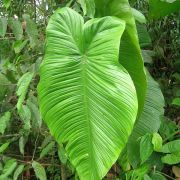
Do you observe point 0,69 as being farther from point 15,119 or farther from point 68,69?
point 68,69

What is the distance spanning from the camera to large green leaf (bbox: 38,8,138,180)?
0.70m

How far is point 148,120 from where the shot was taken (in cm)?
105

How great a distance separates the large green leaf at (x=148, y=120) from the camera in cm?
105

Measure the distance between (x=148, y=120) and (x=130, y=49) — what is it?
25 centimetres

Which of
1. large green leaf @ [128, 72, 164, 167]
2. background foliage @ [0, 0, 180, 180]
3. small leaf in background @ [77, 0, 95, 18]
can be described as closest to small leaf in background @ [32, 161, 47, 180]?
background foliage @ [0, 0, 180, 180]

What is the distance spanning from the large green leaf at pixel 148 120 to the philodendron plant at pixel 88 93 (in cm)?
34

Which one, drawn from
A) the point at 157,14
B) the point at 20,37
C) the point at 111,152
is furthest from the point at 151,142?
the point at 20,37

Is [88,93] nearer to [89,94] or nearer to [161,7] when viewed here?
[89,94]

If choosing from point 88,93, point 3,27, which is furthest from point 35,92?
point 88,93

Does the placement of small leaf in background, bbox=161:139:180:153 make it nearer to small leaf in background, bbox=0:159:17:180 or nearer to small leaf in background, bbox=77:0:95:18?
small leaf in background, bbox=77:0:95:18

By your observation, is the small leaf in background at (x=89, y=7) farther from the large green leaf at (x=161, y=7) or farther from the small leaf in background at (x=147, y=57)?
the small leaf in background at (x=147, y=57)

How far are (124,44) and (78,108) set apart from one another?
0.27 meters

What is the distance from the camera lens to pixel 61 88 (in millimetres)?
755

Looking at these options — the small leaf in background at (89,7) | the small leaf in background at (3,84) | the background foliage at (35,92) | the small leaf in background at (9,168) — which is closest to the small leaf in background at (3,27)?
the background foliage at (35,92)
